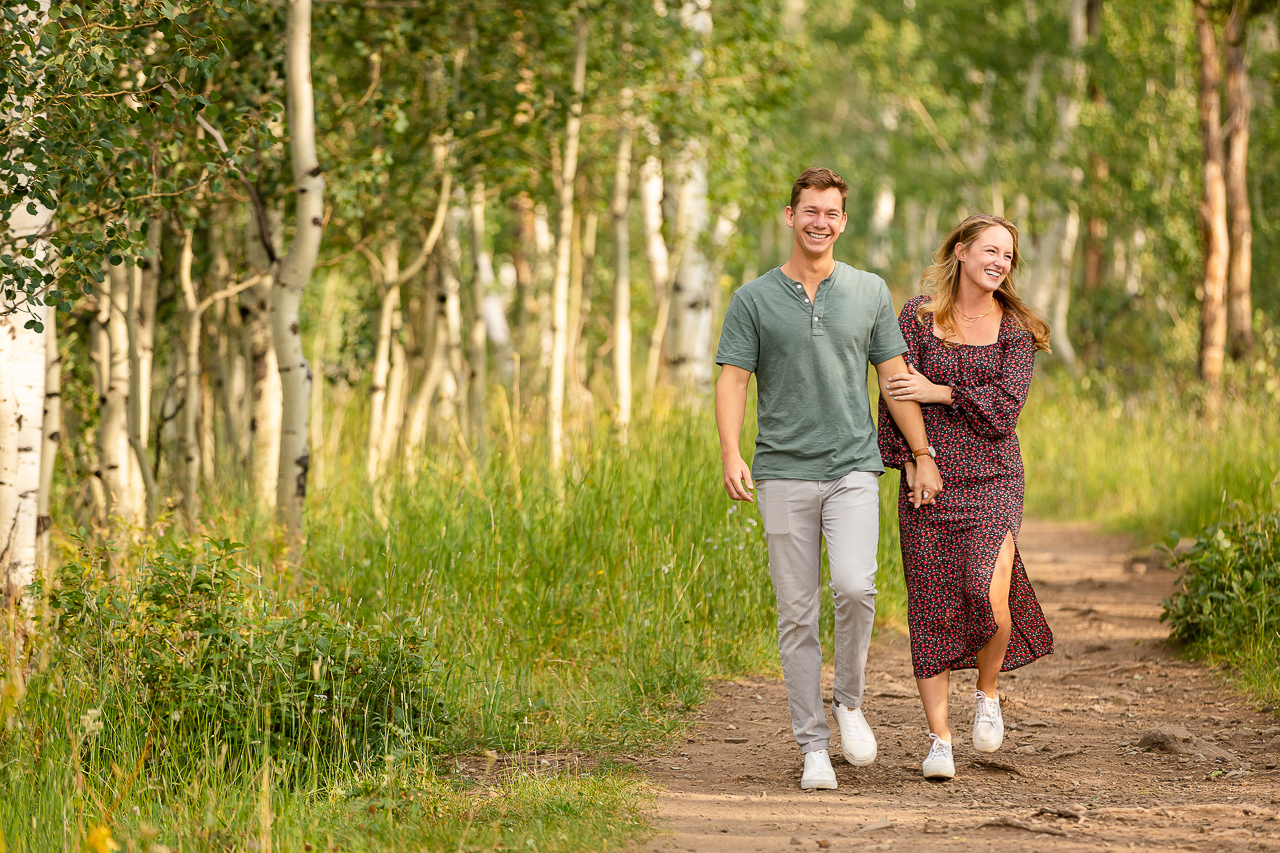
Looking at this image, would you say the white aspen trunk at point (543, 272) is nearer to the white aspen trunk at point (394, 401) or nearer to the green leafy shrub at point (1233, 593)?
the white aspen trunk at point (394, 401)

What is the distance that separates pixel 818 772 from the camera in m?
4.62

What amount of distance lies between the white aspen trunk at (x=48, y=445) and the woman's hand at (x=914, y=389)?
4.25 metres

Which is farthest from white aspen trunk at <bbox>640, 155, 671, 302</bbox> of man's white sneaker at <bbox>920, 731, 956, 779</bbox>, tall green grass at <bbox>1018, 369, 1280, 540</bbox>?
man's white sneaker at <bbox>920, 731, 956, 779</bbox>

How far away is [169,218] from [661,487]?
3.95 m

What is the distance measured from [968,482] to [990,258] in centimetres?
85

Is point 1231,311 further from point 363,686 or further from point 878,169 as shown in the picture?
point 878,169

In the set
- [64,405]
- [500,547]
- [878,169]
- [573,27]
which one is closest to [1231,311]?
[573,27]

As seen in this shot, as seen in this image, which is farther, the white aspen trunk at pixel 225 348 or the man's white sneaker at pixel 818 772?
the white aspen trunk at pixel 225 348

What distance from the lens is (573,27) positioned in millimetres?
10469

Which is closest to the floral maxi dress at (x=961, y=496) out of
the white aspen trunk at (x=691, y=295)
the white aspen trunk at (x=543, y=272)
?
the white aspen trunk at (x=691, y=295)

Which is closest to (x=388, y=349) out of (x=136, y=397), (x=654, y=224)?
(x=136, y=397)

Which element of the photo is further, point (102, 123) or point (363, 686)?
point (102, 123)

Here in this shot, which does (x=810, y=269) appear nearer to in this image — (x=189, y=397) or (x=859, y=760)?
(x=859, y=760)

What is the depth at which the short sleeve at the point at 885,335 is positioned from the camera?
15.2ft
